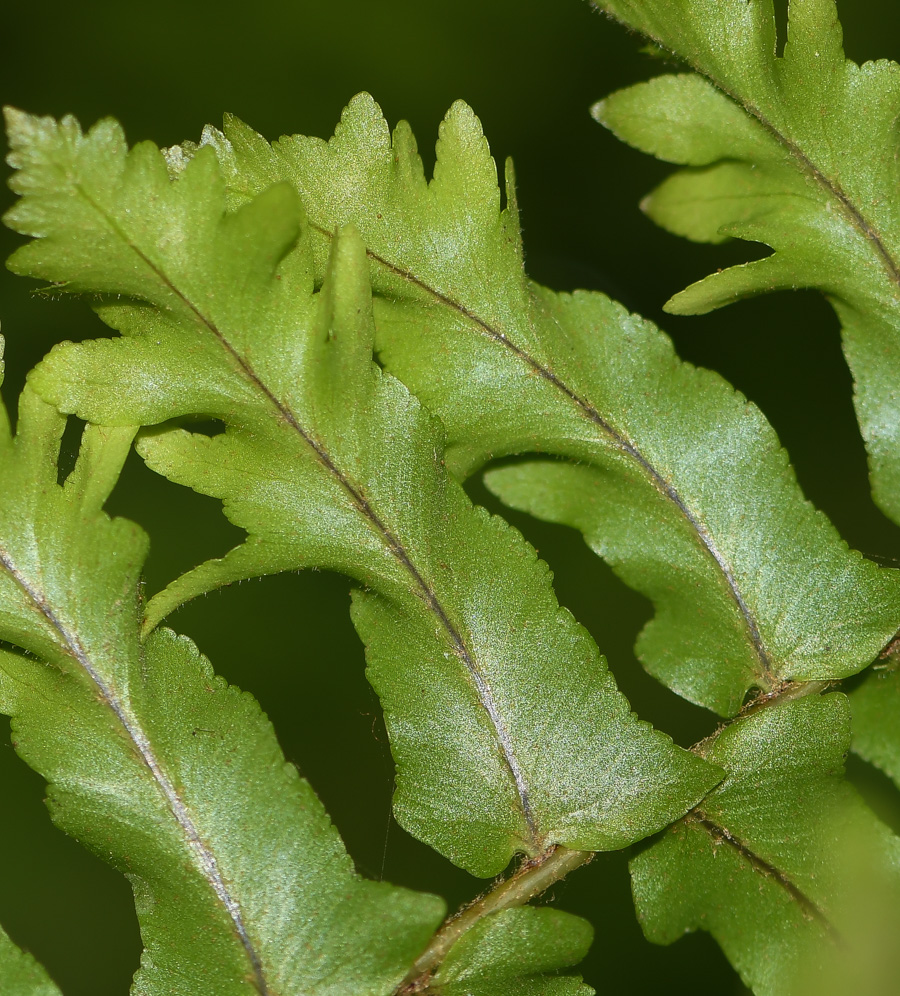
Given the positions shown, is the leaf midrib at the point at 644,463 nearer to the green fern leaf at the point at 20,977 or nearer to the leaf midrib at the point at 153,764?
the leaf midrib at the point at 153,764

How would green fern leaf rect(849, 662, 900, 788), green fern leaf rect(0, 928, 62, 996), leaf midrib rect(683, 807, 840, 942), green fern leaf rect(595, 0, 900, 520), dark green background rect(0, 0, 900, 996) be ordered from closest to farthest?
green fern leaf rect(0, 928, 62, 996), leaf midrib rect(683, 807, 840, 942), green fern leaf rect(595, 0, 900, 520), green fern leaf rect(849, 662, 900, 788), dark green background rect(0, 0, 900, 996)

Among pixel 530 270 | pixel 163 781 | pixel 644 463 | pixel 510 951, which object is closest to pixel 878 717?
pixel 644 463

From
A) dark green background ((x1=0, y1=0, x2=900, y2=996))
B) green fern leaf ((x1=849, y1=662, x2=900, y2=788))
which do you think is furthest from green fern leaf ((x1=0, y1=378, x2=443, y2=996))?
dark green background ((x1=0, y1=0, x2=900, y2=996))

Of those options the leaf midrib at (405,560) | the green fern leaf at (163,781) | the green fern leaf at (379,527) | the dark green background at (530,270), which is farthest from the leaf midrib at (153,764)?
the dark green background at (530,270)

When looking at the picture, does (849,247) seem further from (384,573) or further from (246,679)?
(246,679)

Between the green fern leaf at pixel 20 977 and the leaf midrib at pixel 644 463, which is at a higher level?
the leaf midrib at pixel 644 463

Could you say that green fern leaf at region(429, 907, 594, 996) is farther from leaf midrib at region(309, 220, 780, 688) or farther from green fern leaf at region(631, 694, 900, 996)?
leaf midrib at region(309, 220, 780, 688)
